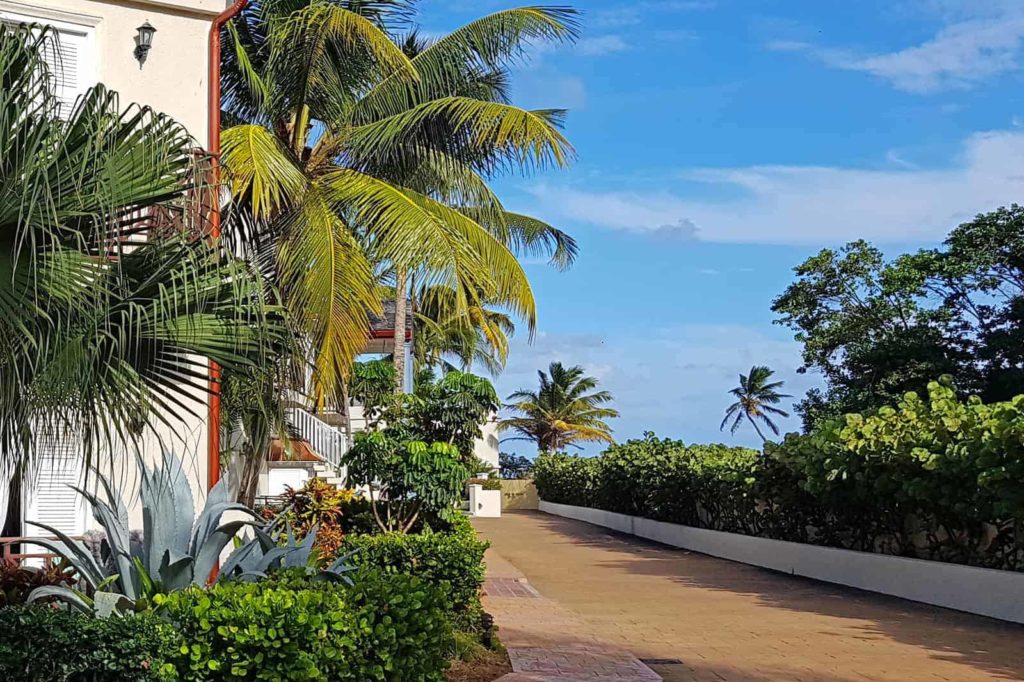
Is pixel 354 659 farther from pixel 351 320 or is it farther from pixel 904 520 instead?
pixel 904 520

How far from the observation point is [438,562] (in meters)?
10.3

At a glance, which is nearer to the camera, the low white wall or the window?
the window

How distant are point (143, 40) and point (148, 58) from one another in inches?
13.8

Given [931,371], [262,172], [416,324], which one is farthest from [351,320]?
[416,324]

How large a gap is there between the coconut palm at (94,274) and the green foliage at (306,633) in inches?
46.9

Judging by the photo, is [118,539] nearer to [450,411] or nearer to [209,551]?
[209,551]

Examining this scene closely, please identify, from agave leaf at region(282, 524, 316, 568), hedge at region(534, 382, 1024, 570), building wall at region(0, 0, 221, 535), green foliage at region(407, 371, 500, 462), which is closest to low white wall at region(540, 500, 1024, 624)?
hedge at region(534, 382, 1024, 570)

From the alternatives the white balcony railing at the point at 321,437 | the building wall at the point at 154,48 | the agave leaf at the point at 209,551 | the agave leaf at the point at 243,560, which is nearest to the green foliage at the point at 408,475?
the building wall at the point at 154,48

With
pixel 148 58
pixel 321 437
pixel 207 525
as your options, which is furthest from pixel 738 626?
pixel 321 437

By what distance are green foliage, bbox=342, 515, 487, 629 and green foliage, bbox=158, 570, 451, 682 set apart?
3380 millimetres

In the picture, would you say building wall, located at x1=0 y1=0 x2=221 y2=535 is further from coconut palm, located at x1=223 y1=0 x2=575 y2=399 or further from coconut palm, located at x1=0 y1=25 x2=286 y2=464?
coconut palm, located at x1=0 y1=25 x2=286 y2=464

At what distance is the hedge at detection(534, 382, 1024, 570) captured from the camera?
12000mm

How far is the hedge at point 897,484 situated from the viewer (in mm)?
12000

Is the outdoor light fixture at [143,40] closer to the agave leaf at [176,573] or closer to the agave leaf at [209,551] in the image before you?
the agave leaf at [209,551]
